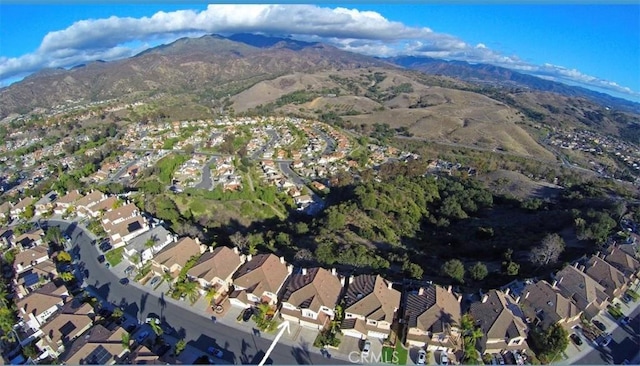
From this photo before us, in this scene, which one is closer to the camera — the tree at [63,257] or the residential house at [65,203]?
the tree at [63,257]

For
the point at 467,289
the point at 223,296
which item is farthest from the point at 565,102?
the point at 223,296

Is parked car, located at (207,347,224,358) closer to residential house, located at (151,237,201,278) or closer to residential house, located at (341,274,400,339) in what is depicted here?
residential house, located at (341,274,400,339)

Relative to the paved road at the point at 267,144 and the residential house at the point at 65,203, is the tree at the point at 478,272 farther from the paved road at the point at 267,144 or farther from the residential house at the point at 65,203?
the paved road at the point at 267,144

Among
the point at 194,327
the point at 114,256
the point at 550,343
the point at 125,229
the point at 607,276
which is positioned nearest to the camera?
the point at 550,343

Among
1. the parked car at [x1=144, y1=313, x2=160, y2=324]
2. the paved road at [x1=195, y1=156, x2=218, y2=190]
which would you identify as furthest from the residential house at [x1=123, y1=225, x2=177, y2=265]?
the paved road at [x1=195, y1=156, x2=218, y2=190]

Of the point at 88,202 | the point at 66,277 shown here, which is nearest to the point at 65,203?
the point at 88,202

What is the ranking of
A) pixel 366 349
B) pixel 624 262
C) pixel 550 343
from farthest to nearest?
1. pixel 624 262
2. pixel 366 349
3. pixel 550 343

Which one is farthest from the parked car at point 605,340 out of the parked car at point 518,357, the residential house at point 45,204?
the residential house at point 45,204

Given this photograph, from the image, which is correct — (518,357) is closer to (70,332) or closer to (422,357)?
(422,357)
